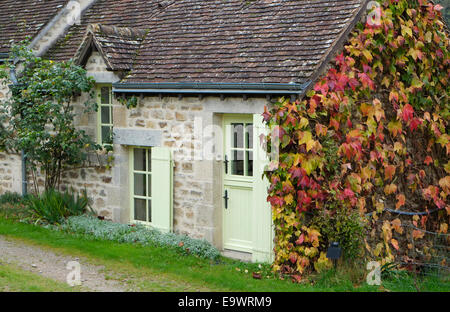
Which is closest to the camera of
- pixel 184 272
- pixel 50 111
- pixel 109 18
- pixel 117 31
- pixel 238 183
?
pixel 184 272

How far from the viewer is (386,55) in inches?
433

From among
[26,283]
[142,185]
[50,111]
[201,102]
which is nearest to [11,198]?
[50,111]

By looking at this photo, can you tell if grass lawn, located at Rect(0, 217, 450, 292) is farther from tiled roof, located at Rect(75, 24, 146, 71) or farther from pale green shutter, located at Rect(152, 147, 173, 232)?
tiled roof, located at Rect(75, 24, 146, 71)

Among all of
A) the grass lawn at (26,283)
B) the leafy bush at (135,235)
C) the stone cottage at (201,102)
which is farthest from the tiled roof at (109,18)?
the grass lawn at (26,283)

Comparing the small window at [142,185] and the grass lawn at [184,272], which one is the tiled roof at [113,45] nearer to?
the small window at [142,185]

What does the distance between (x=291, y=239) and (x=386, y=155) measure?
2.31m

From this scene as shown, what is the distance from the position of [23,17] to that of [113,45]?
15.4ft

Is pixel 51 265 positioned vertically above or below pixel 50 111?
below

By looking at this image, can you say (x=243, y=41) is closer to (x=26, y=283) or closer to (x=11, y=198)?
(x=26, y=283)

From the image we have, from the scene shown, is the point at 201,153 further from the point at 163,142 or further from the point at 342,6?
the point at 342,6

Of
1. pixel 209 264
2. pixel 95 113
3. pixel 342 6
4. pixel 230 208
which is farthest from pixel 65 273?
pixel 342 6

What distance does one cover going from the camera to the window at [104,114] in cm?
1277

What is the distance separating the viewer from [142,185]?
12.3 meters

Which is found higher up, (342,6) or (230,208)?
(342,6)
